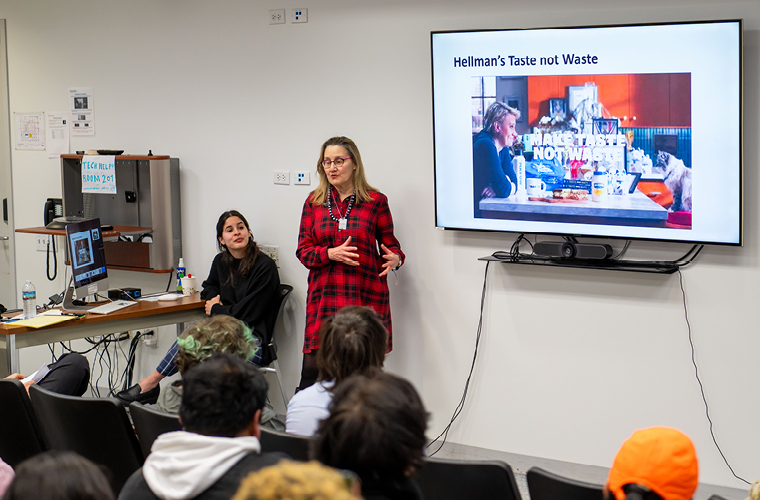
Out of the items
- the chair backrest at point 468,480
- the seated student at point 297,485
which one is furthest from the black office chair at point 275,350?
the seated student at point 297,485

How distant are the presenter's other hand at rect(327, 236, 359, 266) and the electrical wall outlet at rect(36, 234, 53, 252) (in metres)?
2.48

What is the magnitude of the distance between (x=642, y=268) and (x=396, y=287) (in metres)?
1.29

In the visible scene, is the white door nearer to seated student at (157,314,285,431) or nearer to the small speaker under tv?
seated student at (157,314,285,431)

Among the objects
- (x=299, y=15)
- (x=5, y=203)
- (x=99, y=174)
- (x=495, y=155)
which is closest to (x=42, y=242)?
(x=5, y=203)

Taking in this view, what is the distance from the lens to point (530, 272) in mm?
3723

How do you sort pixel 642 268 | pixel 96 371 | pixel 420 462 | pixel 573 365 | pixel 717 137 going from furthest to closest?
1. pixel 96 371
2. pixel 573 365
3. pixel 642 268
4. pixel 717 137
5. pixel 420 462

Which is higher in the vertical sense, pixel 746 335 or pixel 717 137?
pixel 717 137

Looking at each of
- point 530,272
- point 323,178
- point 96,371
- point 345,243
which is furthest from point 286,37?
point 96,371

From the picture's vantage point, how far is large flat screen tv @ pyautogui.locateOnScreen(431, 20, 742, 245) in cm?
316

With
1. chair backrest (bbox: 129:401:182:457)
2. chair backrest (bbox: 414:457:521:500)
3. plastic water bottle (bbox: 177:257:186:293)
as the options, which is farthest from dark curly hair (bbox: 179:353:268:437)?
plastic water bottle (bbox: 177:257:186:293)

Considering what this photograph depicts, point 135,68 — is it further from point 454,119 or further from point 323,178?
point 454,119

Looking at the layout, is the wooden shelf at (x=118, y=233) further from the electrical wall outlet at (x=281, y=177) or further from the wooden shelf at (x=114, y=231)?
the electrical wall outlet at (x=281, y=177)

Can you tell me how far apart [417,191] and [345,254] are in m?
0.57

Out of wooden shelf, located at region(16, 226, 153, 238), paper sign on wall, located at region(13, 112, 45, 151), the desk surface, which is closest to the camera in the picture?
the desk surface
